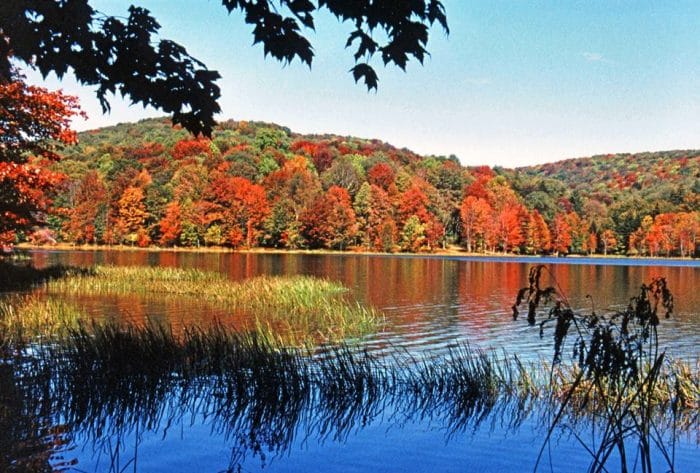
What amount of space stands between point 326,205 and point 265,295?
69.2 metres

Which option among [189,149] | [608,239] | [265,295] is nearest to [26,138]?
[265,295]

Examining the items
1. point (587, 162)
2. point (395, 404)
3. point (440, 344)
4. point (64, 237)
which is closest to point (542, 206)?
point (587, 162)

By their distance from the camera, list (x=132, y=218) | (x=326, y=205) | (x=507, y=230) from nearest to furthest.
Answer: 1. (x=132, y=218)
2. (x=326, y=205)
3. (x=507, y=230)

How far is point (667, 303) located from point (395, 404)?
18.3 feet

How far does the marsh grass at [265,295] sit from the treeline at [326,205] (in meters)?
59.2

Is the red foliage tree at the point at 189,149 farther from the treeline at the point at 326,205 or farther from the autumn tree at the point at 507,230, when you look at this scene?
the autumn tree at the point at 507,230

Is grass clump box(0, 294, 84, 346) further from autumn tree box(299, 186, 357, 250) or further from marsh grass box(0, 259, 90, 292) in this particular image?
autumn tree box(299, 186, 357, 250)

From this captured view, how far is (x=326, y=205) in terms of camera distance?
309 ft

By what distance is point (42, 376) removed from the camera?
991 centimetres

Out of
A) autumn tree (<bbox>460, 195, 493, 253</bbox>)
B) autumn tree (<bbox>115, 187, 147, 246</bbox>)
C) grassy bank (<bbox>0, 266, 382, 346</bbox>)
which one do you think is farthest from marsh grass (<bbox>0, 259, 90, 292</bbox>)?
autumn tree (<bbox>460, 195, 493, 253</bbox>)

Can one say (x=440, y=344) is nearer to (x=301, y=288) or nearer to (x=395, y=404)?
(x=395, y=404)

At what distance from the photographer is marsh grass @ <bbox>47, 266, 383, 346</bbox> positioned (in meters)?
19.0

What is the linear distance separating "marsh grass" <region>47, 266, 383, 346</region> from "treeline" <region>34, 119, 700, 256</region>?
59.2 m

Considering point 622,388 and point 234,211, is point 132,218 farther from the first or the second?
point 622,388
